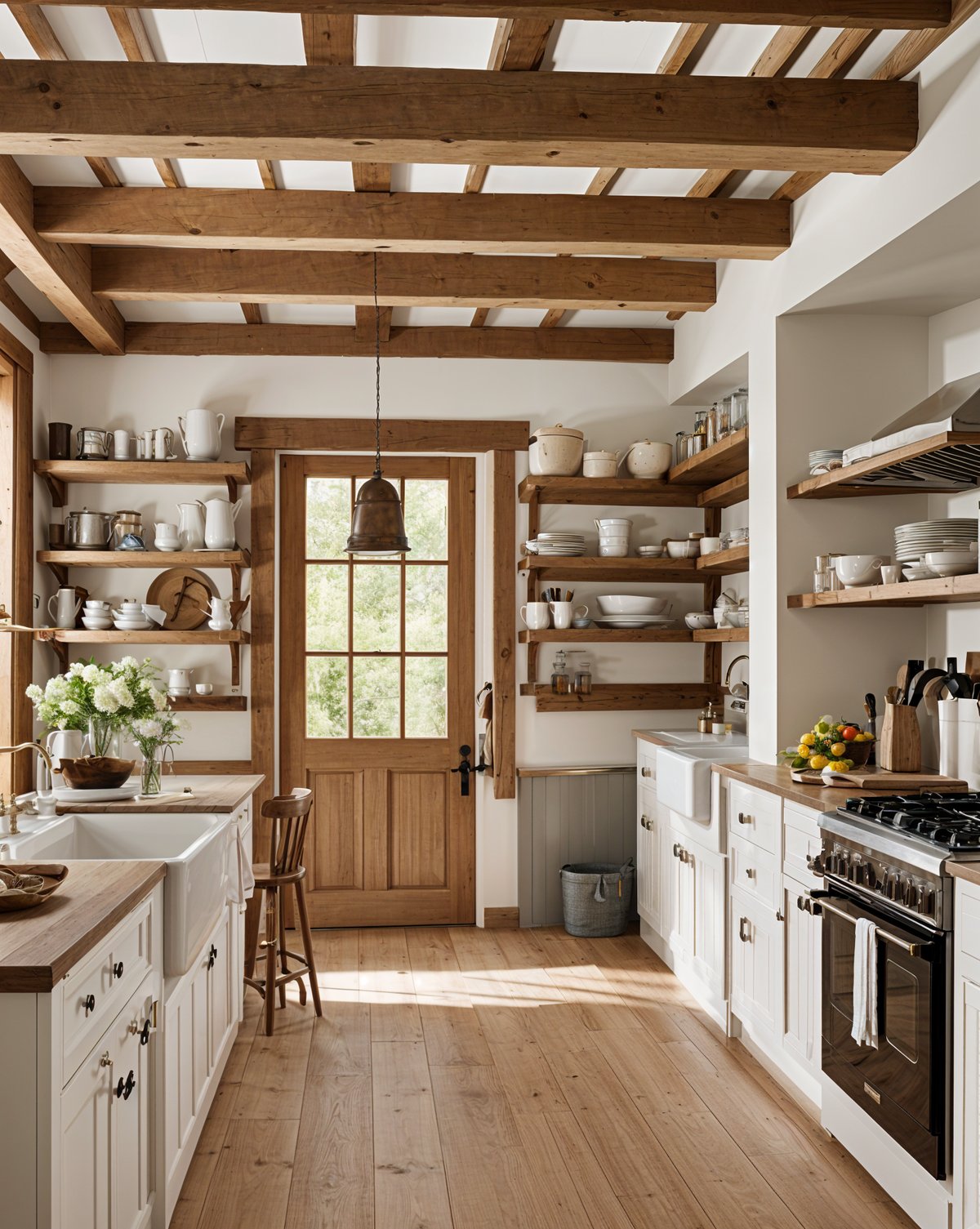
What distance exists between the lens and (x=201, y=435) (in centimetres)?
505

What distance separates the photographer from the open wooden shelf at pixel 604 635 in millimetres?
5176

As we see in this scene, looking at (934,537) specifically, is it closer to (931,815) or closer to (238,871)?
(931,815)

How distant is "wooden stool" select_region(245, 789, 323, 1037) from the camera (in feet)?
12.6

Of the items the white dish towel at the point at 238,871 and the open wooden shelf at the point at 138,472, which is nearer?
the white dish towel at the point at 238,871

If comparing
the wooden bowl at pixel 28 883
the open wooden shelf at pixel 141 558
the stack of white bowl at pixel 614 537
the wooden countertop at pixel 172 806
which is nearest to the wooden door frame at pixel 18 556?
the open wooden shelf at pixel 141 558

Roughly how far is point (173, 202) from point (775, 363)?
2.21m

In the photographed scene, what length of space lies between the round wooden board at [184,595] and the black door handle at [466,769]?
56.5 inches

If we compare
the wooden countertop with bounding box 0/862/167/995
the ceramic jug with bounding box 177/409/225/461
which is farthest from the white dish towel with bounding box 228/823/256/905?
the ceramic jug with bounding box 177/409/225/461

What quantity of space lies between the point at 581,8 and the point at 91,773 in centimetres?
276

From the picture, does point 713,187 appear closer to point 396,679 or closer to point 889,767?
point 889,767

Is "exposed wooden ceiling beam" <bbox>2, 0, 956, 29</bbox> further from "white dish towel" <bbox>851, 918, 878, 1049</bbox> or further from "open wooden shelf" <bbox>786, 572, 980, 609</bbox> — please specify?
"white dish towel" <bbox>851, 918, 878, 1049</bbox>

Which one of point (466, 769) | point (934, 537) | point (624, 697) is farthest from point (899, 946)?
point (466, 769)

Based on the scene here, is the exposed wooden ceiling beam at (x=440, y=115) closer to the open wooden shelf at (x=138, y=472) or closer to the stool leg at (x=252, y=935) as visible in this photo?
the open wooden shelf at (x=138, y=472)

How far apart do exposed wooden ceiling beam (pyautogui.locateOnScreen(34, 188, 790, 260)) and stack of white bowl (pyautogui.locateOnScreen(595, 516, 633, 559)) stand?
165cm
